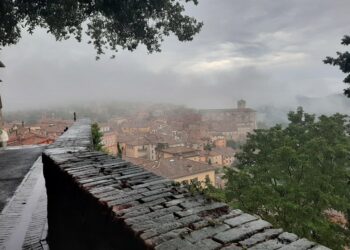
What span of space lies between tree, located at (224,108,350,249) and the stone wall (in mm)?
14266

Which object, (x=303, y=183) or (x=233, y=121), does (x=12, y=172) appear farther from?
(x=233, y=121)

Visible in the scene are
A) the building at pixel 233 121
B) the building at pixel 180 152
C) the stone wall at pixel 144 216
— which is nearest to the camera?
the stone wall at pixel 144 216

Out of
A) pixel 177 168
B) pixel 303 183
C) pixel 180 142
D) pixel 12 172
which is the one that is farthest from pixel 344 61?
pixel 180 142

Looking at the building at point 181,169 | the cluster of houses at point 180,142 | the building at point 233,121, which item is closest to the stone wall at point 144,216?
the cluster of houses at point 180,142

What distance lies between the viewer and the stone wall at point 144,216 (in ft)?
6.05

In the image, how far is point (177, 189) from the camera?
8.83 ft

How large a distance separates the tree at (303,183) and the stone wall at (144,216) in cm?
1427

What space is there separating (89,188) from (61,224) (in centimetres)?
178

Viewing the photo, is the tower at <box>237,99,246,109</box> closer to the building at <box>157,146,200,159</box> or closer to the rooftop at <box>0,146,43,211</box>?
the building at <box>157,146,200,159</box>

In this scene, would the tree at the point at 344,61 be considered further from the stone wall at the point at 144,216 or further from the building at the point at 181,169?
the building at the point at 181,169

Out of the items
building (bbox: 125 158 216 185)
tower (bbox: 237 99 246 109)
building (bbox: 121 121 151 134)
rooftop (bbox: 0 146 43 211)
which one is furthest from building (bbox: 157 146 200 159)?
tower (bbox: 237 99 246 109)

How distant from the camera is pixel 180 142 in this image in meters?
91.1

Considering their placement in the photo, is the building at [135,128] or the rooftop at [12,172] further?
the building at [135,128]

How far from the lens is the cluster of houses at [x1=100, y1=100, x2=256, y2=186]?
5575 centimetres
